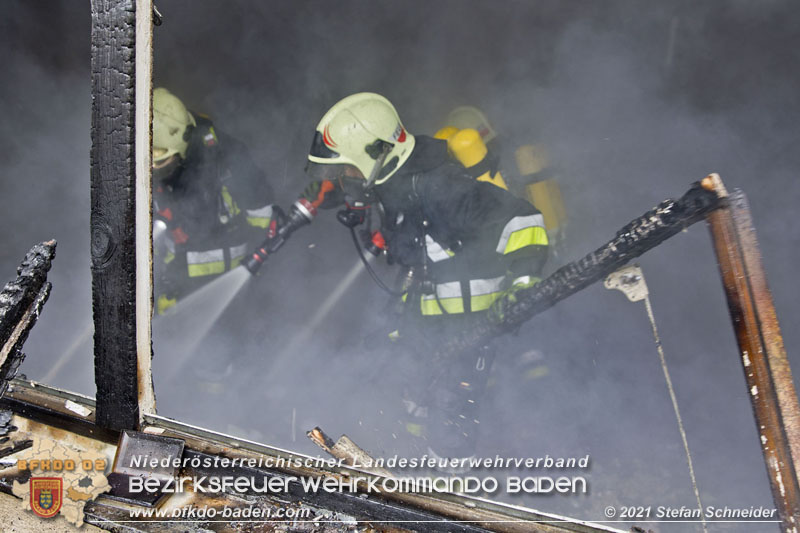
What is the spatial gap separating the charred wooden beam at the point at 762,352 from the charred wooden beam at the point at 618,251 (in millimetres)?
100

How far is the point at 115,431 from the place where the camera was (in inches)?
58.4

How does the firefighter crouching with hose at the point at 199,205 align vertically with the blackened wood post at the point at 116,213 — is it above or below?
above

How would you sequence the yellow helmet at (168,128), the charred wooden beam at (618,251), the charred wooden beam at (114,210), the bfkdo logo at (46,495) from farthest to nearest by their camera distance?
the yellow helmet at (168,128) < the charred wooden beam at (618,251) < the bfkdo logo at (46,495) < the charred wooden beam at (114,210)

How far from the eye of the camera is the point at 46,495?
4.43 feet

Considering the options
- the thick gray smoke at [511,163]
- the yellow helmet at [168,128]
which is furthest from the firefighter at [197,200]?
the thick gray smoke at [511,163]

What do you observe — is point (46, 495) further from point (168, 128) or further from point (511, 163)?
point (511, 163)

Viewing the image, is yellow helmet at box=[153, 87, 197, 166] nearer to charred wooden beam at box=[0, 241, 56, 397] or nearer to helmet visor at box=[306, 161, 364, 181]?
helmet visor at box=[306, 161, 364, 181]

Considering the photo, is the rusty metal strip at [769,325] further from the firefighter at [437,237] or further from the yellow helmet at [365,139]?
the yellow helmet at [365,139]

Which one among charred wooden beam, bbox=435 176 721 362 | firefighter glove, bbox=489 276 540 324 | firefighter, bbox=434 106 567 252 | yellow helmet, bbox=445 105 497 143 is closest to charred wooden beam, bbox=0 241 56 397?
charred wooden beam, bbox=435 176 721 362

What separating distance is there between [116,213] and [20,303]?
1.14 feet

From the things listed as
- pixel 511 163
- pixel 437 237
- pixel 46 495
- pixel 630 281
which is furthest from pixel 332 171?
pixel 46 495

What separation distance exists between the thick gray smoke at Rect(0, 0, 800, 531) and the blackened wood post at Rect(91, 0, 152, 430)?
2.99 metres

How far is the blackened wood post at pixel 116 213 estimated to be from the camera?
3.97 feet

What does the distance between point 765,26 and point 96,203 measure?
6.16 metres
